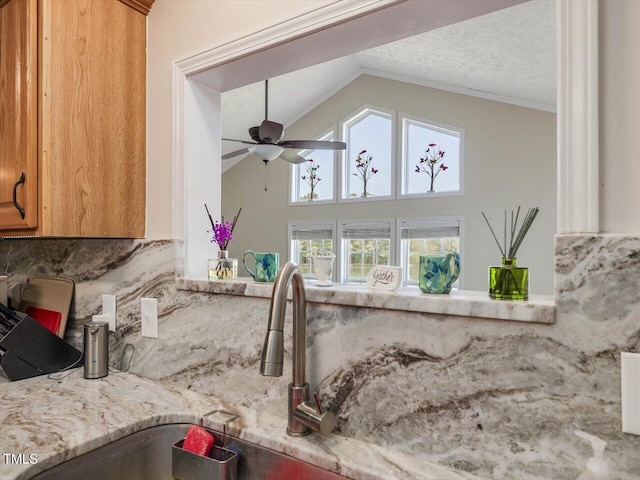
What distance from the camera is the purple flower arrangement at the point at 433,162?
17.9ft

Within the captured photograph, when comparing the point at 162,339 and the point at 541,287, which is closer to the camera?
the point at 162,339

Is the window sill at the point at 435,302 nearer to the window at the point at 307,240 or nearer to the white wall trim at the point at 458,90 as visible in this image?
the white wall trim at the point at 458,90

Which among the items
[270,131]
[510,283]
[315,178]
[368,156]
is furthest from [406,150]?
[510,283]

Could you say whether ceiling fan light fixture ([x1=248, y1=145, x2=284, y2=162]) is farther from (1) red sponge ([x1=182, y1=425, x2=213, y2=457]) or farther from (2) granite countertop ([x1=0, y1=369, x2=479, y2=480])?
(1) red sponge ([x1=182, y1=425, x2=213, y2=457])

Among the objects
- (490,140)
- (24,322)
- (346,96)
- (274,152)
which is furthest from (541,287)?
(24,322)

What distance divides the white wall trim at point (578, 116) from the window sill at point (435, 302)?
0.50 ft

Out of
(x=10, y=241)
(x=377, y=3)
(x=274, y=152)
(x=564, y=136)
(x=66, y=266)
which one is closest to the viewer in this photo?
(x=564, y=136)

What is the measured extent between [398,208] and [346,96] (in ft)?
6.16

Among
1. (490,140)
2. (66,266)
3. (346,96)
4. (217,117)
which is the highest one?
(346,96)

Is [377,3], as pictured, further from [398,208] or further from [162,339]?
[398,208]

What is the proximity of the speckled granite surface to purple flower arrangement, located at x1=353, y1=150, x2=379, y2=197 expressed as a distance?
4.92 metres

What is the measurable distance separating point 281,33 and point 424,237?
15.5ft

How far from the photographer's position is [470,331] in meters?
0.83

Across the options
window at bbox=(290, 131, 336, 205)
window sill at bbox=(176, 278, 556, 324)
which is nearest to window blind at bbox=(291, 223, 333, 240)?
window at bbox=(290, 131, 336, 205)
